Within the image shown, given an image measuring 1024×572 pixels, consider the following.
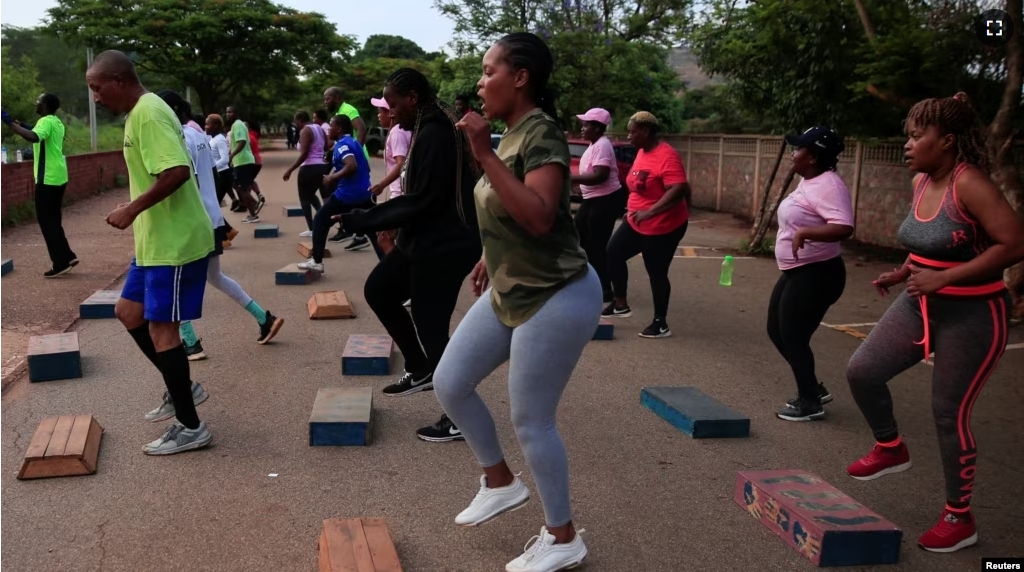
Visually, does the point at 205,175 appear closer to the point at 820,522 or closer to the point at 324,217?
the point at 324,217

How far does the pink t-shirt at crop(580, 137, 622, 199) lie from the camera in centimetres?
812

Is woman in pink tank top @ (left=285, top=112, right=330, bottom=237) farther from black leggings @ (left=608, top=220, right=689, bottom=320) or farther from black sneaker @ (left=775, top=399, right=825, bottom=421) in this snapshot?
black sneaker @ (left=775, top=399, right=825, bottom=421)

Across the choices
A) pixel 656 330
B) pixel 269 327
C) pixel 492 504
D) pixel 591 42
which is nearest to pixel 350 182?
pixel 269 327

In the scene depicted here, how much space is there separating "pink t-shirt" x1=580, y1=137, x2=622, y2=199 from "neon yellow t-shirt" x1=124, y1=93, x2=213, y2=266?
431cm

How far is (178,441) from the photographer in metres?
4.61

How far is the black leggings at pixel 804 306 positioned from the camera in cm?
526

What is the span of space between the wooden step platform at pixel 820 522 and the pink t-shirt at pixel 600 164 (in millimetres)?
4522

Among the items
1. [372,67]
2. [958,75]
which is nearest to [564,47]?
[958,75]

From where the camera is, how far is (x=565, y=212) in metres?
3.21

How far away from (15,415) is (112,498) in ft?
5.25

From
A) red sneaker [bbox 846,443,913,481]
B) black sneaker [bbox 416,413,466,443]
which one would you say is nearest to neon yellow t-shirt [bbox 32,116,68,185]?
black sneaker [bbox 416,413,466,443]

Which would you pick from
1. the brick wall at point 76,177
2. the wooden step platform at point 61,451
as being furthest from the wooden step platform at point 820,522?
the brick wall at point 76,177

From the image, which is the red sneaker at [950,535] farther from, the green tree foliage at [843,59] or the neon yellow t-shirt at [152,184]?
the green tree foliage at [843,59]

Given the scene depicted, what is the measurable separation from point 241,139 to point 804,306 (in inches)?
471
